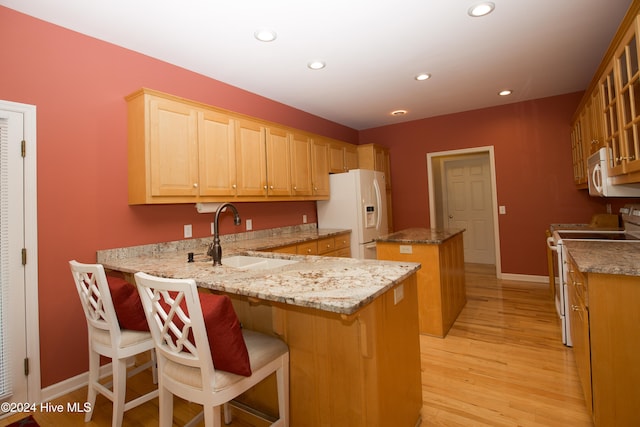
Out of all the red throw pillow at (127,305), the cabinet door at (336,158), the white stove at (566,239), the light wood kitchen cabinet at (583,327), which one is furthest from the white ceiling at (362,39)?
the light wood kitchen cabinet at (583,327)

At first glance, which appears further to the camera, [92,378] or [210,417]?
[92,378]

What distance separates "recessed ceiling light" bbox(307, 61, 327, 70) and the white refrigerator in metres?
1.52

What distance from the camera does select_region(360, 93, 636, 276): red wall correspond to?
14.3 feet

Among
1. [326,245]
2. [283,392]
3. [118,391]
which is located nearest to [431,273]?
[326,245]

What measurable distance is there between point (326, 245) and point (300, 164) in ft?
3.55

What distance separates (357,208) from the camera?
4359 millimetres

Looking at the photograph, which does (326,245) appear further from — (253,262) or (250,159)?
(253,262)

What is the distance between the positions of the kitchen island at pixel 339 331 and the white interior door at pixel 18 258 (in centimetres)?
110

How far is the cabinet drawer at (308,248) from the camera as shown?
3476 millimetres

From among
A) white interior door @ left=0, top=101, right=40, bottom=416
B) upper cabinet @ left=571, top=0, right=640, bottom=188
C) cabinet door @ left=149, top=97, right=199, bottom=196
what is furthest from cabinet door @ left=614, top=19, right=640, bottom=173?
white interior door @ left=0, top=101, right=40, bottom=416

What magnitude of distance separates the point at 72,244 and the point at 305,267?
183cm

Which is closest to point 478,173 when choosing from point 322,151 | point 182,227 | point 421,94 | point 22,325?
point 421,94

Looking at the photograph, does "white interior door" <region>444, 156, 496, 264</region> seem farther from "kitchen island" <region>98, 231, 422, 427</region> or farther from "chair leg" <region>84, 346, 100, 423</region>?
"chair leg" <region>84, 346, 100, 423</region>

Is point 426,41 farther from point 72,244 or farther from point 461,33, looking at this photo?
point 72,244
